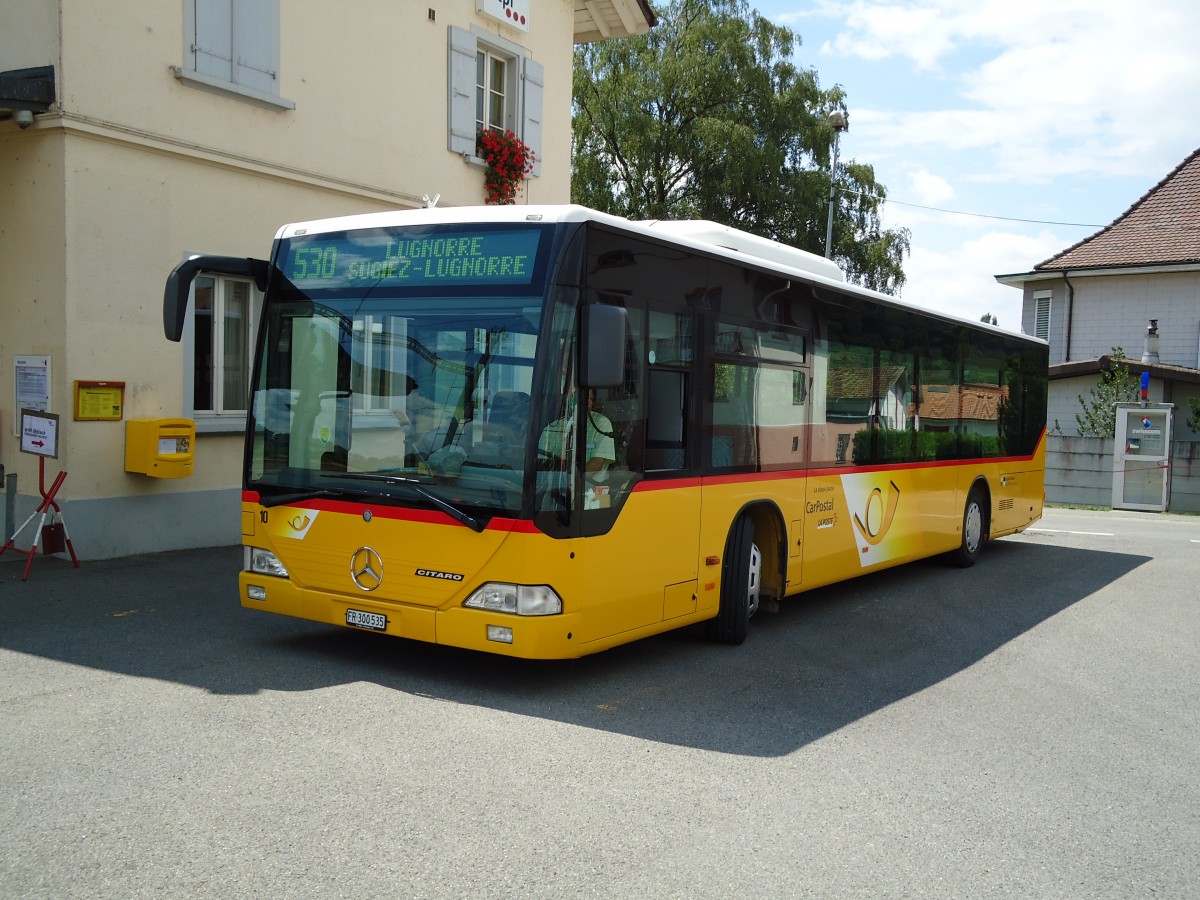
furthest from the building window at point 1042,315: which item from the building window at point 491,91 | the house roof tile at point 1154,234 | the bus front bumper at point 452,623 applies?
the bus front bumper at point 452,623

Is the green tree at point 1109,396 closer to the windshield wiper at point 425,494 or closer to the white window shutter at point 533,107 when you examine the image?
the white window shutter at point 533,107

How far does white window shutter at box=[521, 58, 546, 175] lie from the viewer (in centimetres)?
1709

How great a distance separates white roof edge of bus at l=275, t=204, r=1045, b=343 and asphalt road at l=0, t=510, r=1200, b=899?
275 centimetres

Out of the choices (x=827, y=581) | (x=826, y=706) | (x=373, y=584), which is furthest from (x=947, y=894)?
(x=827, y=581)

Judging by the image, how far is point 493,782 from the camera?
5.04 metres

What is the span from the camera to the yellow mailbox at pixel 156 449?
10922 mm

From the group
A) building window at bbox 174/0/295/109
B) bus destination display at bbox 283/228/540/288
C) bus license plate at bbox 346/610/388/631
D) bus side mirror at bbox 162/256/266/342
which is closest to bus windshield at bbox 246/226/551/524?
bus destination display at bbox 283/228/540/288

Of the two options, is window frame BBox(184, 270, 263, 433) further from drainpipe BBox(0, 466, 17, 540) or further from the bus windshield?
the bus windshield

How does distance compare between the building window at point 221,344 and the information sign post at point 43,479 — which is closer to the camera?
the information sign post at point 43,479

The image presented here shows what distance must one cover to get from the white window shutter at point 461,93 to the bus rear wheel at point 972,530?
8.33 m

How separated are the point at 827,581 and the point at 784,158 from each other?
2992 cm

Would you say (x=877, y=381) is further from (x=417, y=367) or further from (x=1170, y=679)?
(x=417, y=367)

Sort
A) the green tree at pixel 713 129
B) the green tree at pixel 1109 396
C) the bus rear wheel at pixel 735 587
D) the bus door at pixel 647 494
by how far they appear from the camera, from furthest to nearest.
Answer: the green tree at pixel 713 129 < the green tree at pixel 1109 396 < the bus rear wheel at pixel 735 587 < the bus door at pixel 647 494

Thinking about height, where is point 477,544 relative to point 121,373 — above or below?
below
